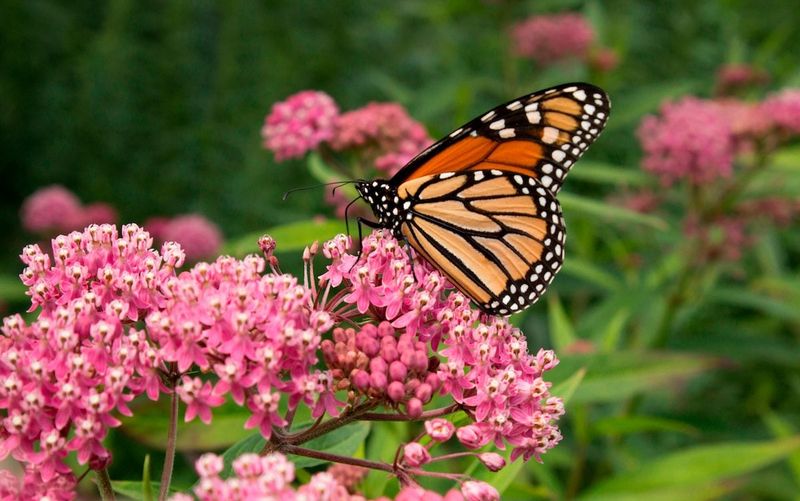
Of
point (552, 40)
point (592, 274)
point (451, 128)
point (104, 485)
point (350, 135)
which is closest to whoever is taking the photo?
point (104, 485)

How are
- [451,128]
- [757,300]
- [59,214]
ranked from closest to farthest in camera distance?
1. [757,300]
2. [59,214]
3. [451,128]

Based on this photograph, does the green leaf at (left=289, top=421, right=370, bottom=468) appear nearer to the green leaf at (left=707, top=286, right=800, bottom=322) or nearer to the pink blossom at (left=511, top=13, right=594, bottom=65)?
the green leaf at (left=707, top=286, right=800, bottom=322)

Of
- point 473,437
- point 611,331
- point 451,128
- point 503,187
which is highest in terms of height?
point 451,128

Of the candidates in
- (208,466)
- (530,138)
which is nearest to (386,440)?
(530,138)

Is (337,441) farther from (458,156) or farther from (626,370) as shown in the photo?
(626,370)

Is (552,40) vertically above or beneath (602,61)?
above

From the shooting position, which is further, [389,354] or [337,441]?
[337,441]

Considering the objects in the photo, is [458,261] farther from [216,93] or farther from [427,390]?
[216,93]

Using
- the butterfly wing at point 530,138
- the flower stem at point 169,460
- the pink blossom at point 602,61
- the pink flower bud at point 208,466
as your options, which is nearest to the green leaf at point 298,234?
the butterfly wing at point 530,138
